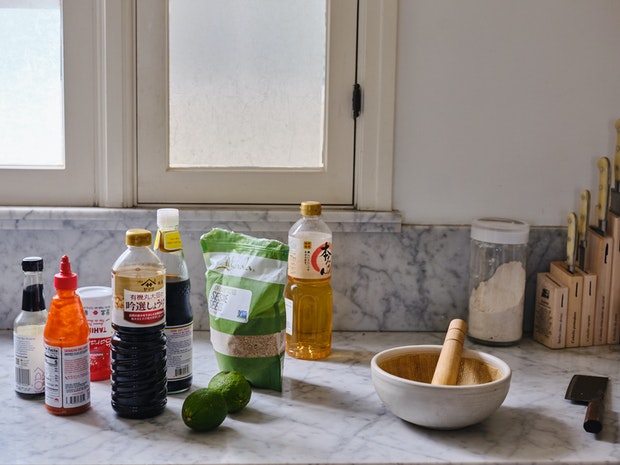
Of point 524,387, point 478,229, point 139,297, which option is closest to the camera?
point 139,297

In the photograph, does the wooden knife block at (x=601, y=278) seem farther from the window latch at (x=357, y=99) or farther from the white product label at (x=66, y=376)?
the white product label at (x=66, y=376)

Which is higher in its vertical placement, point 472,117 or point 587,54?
point 587,54

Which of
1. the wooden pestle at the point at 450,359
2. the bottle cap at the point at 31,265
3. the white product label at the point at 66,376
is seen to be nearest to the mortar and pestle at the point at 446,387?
the wooden pestle at the point at 450,359

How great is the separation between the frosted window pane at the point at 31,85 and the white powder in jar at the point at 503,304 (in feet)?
2.97

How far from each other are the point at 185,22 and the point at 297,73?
247 millimetres

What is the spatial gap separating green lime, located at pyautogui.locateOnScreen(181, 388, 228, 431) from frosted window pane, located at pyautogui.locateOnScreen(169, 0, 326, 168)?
64 centimetres

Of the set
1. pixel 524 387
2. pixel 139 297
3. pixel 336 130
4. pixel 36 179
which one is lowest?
pixel 524 387

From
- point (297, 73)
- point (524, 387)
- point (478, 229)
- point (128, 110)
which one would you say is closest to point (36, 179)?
point (128, 110)

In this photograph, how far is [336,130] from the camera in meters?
1.69

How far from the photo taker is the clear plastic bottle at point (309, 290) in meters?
1.51

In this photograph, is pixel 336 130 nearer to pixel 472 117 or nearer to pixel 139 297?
pixel 472 117

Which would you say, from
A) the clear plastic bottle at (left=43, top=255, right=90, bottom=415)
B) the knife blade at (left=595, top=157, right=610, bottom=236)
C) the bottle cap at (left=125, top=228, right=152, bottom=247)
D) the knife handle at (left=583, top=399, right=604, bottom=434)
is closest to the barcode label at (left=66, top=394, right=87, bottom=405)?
the clear plastic bottle at (left=43, top=255, right=90, bottom=415)

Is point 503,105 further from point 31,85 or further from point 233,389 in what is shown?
point 31,85

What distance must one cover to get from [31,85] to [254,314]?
2.33ft
